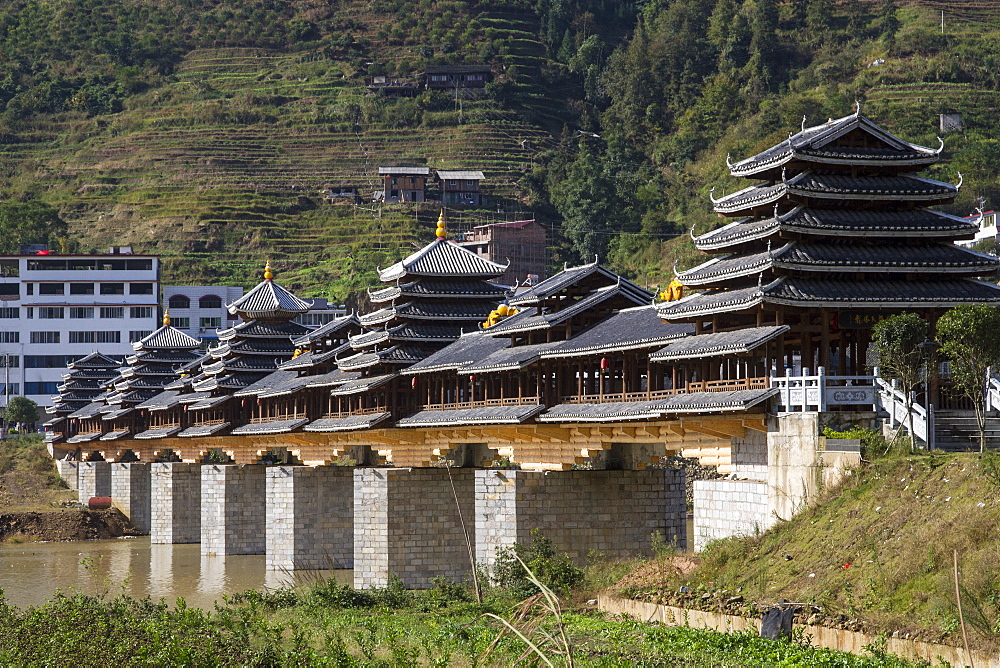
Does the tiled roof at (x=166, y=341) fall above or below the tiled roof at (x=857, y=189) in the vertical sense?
below

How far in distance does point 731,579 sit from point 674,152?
105m

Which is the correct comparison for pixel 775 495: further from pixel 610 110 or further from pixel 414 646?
pixel 610 110

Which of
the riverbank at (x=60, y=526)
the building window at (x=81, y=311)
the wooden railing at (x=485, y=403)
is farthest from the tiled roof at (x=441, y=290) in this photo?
the building window at (x=81, y=311)

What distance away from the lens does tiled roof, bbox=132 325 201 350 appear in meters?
85.9

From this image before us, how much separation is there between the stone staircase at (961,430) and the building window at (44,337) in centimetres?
9285

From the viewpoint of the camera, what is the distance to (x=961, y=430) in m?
27.1

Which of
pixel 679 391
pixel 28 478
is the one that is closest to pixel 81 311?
pixel 28 478

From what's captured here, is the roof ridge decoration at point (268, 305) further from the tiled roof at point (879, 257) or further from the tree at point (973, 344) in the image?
the tree at point (973, 344)

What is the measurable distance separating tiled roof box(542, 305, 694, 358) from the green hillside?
5781cm

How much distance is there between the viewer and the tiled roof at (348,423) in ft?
153

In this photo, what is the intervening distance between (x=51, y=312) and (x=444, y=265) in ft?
219

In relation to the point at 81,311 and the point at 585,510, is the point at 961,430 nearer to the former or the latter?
the point at 585,510

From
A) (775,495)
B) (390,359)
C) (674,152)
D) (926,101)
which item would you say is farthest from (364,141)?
(775,495)

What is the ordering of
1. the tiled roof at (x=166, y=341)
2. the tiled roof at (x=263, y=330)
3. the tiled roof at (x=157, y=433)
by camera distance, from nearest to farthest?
1. the tiled roof at (x=263, y=330)
2. the tiled roof at (x=157, y=433)
3. the tiled roof at (x=166, y=341)
